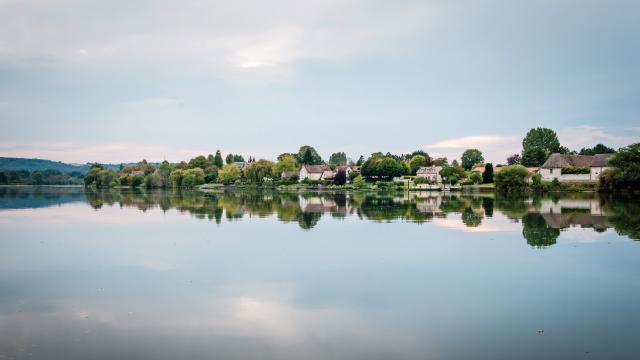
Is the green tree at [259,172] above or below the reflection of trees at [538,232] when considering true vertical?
above

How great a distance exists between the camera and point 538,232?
71.4 feet

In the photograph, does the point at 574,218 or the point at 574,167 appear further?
the point at 574,167

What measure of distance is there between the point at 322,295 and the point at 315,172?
4127 inches

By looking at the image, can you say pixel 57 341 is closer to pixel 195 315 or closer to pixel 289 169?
pixel 195 315

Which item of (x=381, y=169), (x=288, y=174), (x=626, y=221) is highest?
(x=381, y=169)

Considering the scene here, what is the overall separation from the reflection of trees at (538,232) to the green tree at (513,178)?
4095 centimetres

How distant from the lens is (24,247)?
60.2ft

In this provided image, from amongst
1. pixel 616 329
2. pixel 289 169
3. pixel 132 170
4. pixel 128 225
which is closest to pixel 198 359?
pixel 616 329

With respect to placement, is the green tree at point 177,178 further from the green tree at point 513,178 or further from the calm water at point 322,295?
the calm water at point 322,295

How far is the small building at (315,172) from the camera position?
375 ft

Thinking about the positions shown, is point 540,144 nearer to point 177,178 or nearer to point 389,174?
point 389,174

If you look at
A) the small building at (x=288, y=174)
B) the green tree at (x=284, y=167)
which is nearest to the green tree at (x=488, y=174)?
the green tree at (x=284, y=167)

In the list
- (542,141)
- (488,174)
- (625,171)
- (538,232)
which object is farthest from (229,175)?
(538,232)

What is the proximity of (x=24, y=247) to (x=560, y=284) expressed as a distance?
1826cm
